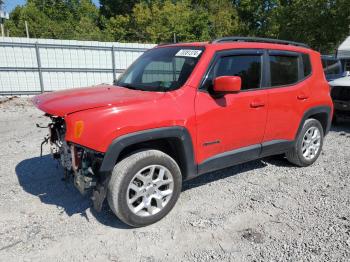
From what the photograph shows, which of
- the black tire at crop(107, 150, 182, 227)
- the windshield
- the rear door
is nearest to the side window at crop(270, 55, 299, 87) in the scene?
the rear door

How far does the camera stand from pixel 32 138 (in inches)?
266

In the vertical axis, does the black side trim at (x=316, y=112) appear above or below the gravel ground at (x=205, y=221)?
above

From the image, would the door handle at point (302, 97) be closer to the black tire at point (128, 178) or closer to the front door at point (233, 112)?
the front door at point (233, 112)

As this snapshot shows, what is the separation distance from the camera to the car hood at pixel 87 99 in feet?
9.89

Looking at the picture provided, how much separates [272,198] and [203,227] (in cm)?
114

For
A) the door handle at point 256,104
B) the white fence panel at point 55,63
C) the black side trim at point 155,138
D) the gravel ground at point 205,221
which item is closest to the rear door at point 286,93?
the door handle at point 256,104

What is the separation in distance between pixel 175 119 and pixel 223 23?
29.1 meters

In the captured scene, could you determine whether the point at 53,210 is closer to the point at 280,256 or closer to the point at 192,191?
the point at 192,191

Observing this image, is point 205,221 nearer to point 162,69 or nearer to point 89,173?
point 89,173

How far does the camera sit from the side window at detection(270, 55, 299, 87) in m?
4.21

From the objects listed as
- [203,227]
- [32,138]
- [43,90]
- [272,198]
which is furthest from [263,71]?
[43,90]

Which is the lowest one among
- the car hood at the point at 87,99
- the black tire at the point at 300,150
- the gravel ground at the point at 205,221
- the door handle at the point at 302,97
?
the gravel ground at the point at 205,221

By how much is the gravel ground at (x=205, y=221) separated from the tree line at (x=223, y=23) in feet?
65.4

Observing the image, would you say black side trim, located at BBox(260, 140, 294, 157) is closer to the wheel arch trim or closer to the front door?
the front door
